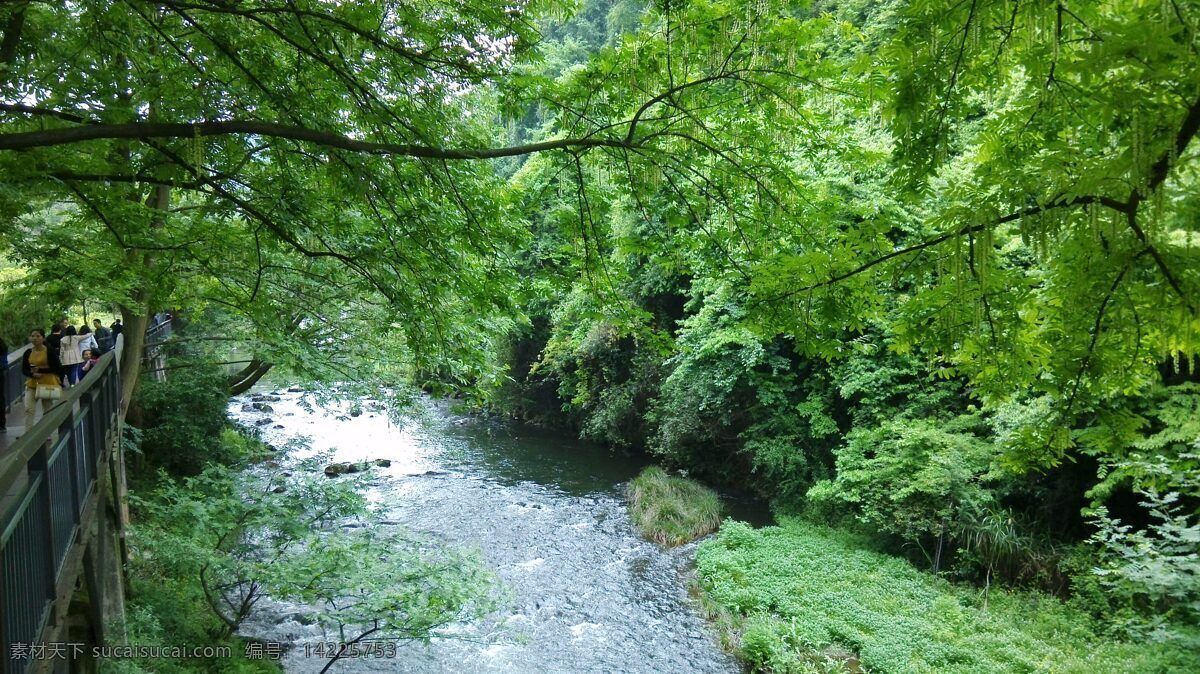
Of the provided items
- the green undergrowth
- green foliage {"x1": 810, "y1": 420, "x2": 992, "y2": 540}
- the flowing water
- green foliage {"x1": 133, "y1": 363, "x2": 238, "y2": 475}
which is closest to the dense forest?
the green undergrowth

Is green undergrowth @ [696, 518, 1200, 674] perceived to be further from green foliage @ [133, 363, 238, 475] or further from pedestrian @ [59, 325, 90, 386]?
pedestrian @ [59, 325, 90, 386]

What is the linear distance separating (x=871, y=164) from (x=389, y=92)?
12.2ft

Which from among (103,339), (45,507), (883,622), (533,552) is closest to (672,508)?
(533,552)

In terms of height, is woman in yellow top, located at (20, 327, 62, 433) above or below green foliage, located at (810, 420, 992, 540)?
above

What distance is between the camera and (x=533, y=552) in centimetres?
1359

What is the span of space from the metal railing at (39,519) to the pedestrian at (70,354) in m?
5.71

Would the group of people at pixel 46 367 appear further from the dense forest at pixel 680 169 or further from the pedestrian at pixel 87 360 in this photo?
the dense forest at pixel 680 169

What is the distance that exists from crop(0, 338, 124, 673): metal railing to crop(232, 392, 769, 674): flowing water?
4258mm

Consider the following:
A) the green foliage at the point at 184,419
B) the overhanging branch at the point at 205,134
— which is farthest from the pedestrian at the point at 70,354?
the overhanging branch at the point at 205,134

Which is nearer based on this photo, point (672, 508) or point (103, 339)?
point (103, 339)

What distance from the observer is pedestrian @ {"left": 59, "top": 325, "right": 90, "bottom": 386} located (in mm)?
10164

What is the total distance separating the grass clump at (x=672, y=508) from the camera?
14.9m

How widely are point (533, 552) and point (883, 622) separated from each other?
658 centimetres

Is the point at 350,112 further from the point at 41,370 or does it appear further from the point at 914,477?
the point at 914,477
